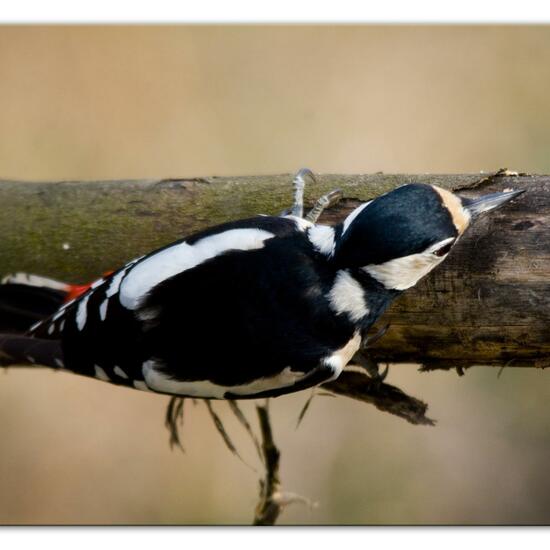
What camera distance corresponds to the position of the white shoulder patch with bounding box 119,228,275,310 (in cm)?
150

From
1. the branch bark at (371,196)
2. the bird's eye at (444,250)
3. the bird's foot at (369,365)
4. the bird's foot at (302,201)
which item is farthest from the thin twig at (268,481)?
the bird's eye at (444,250)

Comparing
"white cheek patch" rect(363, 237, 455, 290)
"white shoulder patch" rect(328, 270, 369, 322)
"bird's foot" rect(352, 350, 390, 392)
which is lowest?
"bird's foot" rect(352, 350, 390, 392)

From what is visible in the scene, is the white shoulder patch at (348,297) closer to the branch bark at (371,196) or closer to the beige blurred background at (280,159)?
the branch bark at (371,196)

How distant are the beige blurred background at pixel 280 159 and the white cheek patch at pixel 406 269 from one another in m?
0.78

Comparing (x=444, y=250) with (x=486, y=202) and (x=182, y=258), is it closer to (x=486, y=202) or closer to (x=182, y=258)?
(x=486, y=202)

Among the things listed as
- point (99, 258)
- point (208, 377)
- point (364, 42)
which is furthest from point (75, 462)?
point (364, 42)

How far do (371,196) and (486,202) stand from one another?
216 millimetres

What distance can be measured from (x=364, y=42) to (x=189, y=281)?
1.55m

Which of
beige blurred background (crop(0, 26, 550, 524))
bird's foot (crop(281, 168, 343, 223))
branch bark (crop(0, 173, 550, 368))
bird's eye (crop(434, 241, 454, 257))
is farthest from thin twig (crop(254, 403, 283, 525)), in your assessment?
bird's eye (crop(434, 241, 454, 257))

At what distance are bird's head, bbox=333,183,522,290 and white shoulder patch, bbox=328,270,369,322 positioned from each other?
0.03 m

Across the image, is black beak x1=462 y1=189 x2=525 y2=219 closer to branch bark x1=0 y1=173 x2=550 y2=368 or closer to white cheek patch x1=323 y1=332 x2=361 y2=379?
branch bark x1=0 y1=173 x2=550 y2=368

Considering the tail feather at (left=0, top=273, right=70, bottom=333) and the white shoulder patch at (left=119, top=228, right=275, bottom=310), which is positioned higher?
the white shoulder patch at (left=119, top=228, right=275, bottom=310)

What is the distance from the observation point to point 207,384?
4.88ft

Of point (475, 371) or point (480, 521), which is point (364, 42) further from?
point (480, 521)
